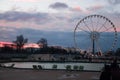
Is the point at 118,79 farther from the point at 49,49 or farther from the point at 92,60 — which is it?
the point at 49,49

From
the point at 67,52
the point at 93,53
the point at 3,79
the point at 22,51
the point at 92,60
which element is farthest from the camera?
the point at 22,51

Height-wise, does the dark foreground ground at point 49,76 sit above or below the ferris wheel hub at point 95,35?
below

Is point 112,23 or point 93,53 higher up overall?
point 112,23

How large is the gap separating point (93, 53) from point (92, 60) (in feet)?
25.0

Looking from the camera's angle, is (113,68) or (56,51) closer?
A: (113,68)

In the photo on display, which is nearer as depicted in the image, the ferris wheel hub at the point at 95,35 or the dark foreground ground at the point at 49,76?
the dark foreground ground at the point at 49,76

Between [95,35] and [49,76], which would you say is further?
[95,35]

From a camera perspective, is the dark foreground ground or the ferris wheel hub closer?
the dark foreground ground

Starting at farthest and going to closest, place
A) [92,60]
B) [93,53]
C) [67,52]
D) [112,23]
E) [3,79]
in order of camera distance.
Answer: [67,52], [92,60], [93,53], [112,23], [3,79]

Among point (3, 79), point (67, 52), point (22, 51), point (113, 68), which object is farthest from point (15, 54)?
point (113, 68)

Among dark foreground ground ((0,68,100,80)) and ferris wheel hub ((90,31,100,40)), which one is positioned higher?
ferris wheel hub ((90,31,100,40))

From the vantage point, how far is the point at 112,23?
8075 cm

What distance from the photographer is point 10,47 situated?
7485 inches

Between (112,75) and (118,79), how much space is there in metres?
0.37
